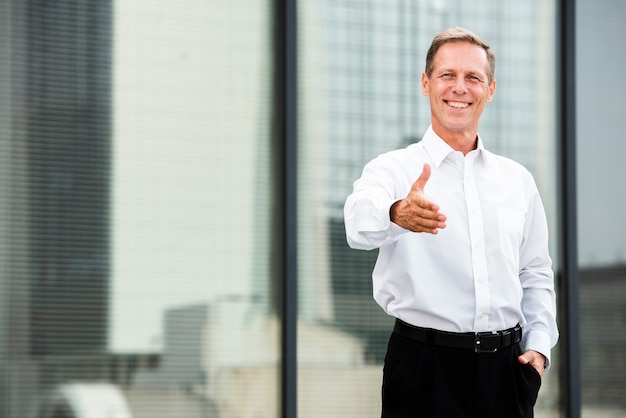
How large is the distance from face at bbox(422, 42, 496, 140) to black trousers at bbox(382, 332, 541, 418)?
593 millimetres

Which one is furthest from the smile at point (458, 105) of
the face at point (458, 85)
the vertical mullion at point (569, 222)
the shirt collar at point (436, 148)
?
the vertical mullion at point (569, 222)

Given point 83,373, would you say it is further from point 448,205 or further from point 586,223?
point 586,223

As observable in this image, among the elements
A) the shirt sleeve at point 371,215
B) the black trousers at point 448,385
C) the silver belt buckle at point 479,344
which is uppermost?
the shirt sleeve at point 371,215

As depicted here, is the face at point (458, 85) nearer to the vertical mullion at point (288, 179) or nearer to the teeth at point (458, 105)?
the teeth at point (458, 105)

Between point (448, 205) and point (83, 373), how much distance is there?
2.45 m

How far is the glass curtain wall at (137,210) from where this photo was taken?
4129 millimetres

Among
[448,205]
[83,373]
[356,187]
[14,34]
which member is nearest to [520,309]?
[448,205]

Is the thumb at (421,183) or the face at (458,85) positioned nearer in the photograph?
the thumb at (421,183)

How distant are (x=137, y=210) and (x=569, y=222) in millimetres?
2279

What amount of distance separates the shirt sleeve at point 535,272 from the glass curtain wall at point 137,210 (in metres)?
2.08

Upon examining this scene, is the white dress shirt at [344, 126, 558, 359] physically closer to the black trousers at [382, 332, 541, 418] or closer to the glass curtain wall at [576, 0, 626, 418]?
the black trousers at [382, 332, 541, 418]

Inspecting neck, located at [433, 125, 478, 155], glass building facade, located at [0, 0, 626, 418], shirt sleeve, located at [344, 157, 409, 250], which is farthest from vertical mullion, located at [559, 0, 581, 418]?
shirt sleeve, located at [344, 157, 409, 250]

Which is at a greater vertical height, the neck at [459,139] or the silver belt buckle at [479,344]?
the neck at [459,139]

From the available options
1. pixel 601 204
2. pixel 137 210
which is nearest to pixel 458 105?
pixel 137 210
